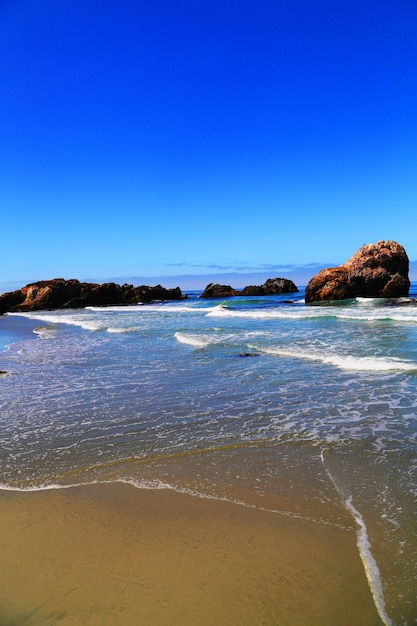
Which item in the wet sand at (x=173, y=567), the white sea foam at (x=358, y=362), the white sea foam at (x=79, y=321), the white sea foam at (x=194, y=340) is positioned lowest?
the wet sand at (x=173, y=567)

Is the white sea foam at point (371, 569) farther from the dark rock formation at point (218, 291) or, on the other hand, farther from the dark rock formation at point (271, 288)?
the dark rock formation at point (218, 291)

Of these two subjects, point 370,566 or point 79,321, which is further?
point 79,321

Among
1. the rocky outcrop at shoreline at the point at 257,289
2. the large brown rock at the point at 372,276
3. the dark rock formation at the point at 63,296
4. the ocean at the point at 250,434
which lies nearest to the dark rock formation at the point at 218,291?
the rocky outcrop at shoreline at the point at 257,289

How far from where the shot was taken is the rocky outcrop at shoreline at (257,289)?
6625 centimetres

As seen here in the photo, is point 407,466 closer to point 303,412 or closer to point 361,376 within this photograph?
point 303,412

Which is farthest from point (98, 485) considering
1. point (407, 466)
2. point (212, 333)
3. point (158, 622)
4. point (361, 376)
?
point (212, 333)

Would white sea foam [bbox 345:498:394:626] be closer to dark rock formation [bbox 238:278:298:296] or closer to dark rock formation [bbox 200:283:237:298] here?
dark rock formation [bbox 238:278:298:296]

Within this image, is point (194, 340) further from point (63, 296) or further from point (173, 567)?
point (63, 296)

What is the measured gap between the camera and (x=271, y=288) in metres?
67.9

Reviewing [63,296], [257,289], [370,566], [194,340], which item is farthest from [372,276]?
[63,296]

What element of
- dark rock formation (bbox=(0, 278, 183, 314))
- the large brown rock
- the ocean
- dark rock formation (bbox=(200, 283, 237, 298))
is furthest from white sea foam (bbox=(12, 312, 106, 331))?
dark rock formation (bbox=(200, 283, 237, 298))

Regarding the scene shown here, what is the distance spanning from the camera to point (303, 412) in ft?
22.2

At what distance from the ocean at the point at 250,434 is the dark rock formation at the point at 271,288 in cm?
5370

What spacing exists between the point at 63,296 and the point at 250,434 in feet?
184
